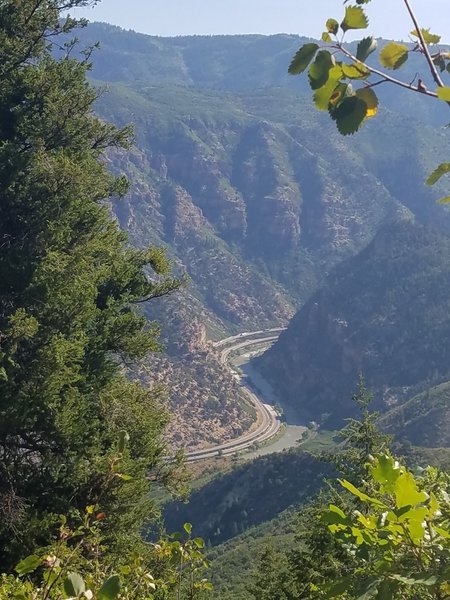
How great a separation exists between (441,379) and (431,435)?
→ 98.7ft

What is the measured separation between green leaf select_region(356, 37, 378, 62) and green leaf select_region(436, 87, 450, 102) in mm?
305

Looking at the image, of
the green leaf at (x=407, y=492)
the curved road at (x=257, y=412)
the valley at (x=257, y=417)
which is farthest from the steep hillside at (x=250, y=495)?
the green leaf at (x=407, y=492)

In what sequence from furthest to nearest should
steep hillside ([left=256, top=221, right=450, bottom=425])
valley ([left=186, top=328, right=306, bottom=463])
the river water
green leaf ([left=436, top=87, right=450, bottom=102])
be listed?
steep hillside ([left=256, top=221, right=450, bottom=425])
the river water
valley ([left=186, top=328, right=306, bottom=463])
green leaf ([left=436, top=87, right=450, bottom=102])

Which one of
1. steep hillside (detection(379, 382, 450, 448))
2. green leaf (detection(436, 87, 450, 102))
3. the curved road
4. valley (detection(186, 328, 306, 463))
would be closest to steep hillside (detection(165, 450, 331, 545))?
the curved road

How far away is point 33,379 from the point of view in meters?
10.3

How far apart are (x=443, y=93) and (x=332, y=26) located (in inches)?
17.6

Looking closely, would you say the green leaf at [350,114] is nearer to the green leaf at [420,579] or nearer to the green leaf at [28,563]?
the green leaf at [420,579]

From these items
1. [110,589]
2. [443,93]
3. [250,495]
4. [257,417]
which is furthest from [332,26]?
[257,417]

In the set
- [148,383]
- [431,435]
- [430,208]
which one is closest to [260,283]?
[430,208]

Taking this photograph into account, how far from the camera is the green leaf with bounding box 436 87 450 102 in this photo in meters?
1.66

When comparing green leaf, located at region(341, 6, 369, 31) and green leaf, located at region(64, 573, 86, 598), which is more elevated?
green leaf, located at region(341, 6, 369, 31)

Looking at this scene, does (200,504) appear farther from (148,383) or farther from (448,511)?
(448,511)

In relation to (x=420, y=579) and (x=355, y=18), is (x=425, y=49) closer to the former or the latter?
(x=355, y=18)

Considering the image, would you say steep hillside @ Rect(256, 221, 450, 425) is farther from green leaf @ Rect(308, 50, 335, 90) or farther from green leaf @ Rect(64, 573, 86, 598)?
green leaf @ Rect(64, 573, 86, 598)
